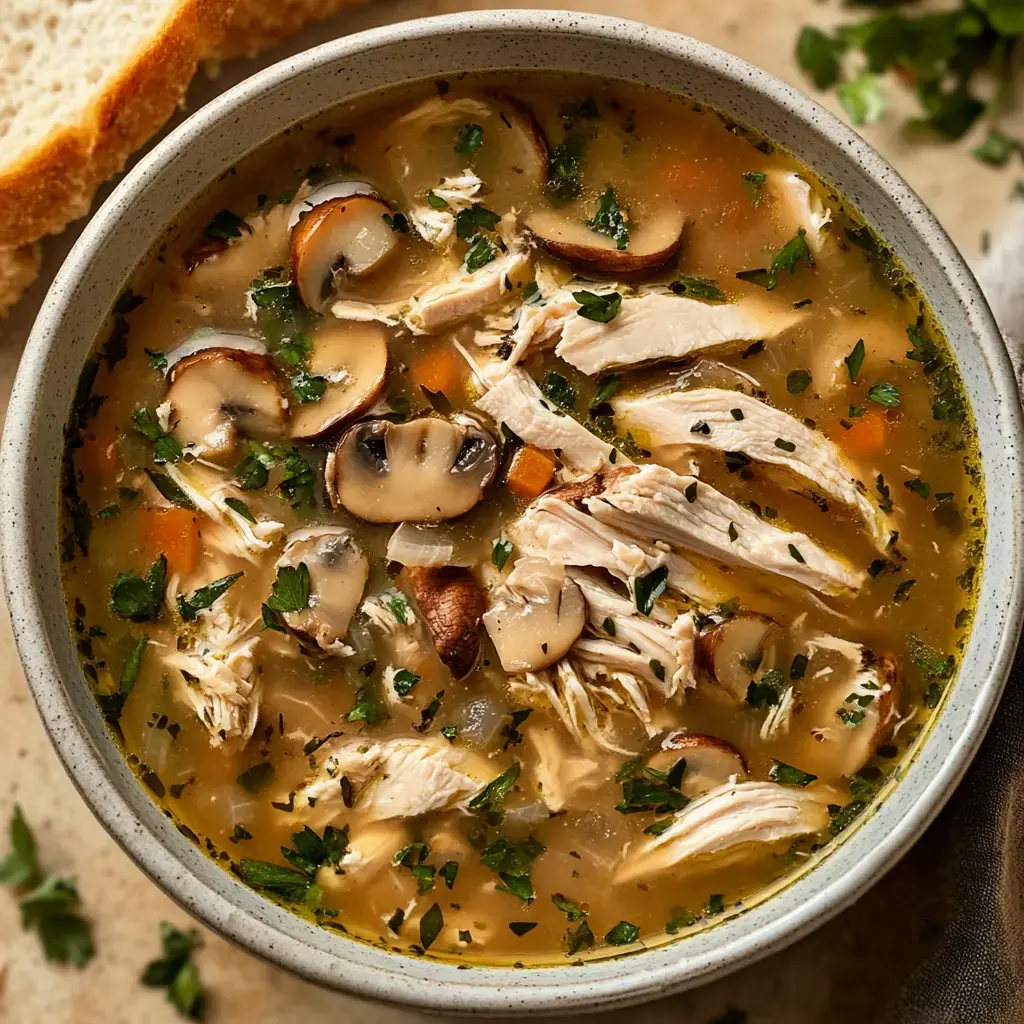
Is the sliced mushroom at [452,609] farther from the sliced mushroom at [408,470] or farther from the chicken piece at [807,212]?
the chicken piece at [807,212]

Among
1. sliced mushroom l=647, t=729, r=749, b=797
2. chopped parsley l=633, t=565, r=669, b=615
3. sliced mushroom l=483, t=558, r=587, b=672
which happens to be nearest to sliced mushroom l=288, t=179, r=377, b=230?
sliced mushroom l=483, t=558, r=587, b=672

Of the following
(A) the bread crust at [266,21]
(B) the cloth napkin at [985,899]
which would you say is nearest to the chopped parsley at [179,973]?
(B) the cloth napkin at [985,899]

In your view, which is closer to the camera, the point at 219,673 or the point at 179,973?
the point at 219,673

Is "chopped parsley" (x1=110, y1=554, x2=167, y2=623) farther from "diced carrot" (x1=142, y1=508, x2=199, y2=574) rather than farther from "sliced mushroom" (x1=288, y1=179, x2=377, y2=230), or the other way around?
"sliced mushroom" (x1=288, y1=179, x2=377, y2=230)

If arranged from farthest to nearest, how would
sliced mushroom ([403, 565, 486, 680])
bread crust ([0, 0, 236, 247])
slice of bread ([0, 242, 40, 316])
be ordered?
slice of bread ([0, 242, 40, 316]) → bread crust ([0, 0, 236, 247]) → sliced mushroom ([403, 565, 486, 680])

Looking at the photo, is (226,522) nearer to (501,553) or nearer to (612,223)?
(501,553)

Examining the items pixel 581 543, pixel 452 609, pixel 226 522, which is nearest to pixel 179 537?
pixel 226 522
